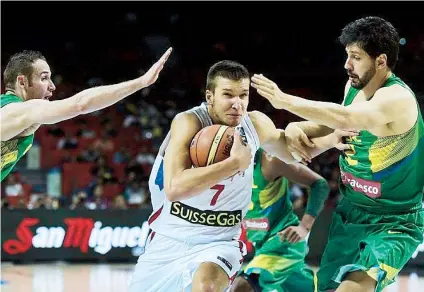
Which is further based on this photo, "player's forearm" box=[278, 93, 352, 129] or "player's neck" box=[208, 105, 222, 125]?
"player's neck" box=[208, 105, 222, 125]

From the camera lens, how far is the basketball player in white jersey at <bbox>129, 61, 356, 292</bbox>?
13.4 ft

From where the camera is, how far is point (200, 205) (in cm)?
432

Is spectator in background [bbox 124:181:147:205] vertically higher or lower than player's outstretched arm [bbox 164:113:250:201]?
lower

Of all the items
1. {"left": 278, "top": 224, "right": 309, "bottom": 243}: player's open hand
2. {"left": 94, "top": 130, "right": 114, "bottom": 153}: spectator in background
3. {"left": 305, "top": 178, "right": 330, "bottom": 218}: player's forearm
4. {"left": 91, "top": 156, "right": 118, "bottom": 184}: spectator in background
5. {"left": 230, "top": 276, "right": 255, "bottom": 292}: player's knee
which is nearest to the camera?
{"left": 230, "top": 276, "right": 255, "bottom": 292}: player's knee

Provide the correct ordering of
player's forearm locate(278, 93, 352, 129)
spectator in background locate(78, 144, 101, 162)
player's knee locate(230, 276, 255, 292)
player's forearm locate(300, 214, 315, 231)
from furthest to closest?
spectator in background locate(78, 144, 101, 162) < player's forearm locate(300, 214, 315, 231) < player's knee locate(230, 276, 255, 292) < player's forearm locate(278, 93, 352, 129)

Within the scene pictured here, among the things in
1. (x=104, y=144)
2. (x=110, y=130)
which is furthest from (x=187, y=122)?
(x=110, y=130)

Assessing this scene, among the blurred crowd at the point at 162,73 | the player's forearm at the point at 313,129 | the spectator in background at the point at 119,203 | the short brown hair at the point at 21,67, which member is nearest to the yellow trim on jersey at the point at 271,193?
the player's forearm at the point at 313,129

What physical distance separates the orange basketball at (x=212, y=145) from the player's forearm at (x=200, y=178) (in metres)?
0.10

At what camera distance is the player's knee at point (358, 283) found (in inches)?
155

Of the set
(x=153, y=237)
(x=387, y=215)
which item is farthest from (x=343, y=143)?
(x=153, y=237)

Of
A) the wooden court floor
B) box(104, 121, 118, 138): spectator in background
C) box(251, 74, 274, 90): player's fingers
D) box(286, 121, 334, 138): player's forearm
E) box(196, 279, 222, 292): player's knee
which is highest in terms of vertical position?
box(251, 74, 274, 90): player's fingers

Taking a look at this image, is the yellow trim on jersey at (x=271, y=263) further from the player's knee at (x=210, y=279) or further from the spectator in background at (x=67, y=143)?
the spectator in background at (x=67, y=143)

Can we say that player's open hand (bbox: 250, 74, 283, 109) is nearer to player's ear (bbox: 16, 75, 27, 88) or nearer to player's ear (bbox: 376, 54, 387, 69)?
player's ear (bbox: 376, 54, 387, 69)

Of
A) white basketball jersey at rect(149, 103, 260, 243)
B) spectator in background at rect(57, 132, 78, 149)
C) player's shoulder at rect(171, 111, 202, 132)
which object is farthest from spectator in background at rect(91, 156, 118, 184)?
→ player's shoulder at rect(171, 111, 202, 132)
